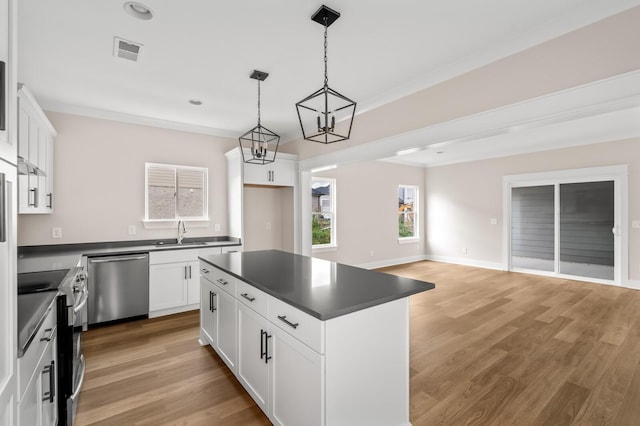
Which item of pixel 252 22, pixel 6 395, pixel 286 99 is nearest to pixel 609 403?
pixel 6 395

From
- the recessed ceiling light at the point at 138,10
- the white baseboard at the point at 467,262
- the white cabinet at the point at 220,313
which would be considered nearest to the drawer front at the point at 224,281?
the white cabinet at the point at 220,313

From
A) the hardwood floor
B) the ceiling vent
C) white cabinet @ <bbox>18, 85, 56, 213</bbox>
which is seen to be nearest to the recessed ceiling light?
the ceiling vent

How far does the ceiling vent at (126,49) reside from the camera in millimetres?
2541

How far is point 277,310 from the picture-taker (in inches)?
71.1

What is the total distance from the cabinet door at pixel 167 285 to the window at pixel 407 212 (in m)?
5.32

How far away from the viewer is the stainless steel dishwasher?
143 inches

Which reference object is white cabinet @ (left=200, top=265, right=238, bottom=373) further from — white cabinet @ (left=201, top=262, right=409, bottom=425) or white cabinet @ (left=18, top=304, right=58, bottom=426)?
white cabinet @ (left=18, top=304, right=58, bottom=426)

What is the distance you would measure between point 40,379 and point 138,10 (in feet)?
7.65

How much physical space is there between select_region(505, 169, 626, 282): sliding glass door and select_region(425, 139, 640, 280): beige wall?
0.21 metres

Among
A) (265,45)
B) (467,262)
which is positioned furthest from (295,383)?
(467,262)

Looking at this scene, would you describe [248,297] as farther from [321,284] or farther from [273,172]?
[273,172]

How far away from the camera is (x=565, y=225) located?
20.1 feet

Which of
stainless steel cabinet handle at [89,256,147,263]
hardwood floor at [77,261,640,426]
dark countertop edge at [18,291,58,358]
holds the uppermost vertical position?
dark countertop edge at [18,291,58,358]

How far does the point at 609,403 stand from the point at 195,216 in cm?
501
